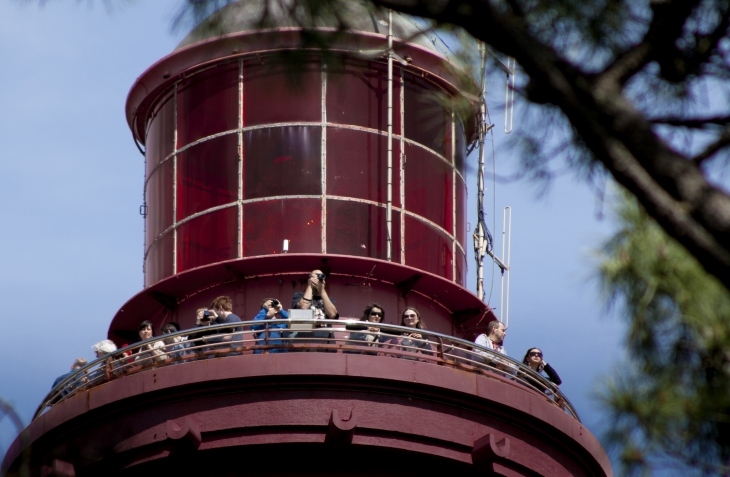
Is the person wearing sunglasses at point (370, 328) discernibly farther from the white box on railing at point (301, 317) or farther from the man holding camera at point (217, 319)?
the man holding camera at point (217, 319)

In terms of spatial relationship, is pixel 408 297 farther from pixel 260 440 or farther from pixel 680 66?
pixel 680 66

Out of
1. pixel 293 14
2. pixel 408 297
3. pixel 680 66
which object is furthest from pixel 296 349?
pixel 680 66

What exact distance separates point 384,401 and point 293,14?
557 cm

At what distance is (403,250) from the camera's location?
57.8 ft

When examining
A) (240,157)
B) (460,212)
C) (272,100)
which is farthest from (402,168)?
(240,157)

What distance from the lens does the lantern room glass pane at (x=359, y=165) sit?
17.7 meters

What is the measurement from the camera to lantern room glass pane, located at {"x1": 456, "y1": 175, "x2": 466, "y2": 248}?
18875 mm

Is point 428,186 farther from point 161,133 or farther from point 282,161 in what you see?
point 161,133

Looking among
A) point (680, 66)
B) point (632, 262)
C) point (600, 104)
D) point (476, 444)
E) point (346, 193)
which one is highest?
point (346, 193)

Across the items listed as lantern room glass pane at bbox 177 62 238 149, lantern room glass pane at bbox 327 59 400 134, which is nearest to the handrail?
lantern room glass pane at bbox 327 59 400 134

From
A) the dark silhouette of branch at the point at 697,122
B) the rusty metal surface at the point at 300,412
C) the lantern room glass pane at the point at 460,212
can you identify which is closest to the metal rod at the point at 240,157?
the lantern room glass pane at the point at 460,212

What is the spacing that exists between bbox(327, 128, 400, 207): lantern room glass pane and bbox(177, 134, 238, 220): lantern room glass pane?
1196mm

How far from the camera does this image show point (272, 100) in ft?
59.5

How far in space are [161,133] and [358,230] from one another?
3241mm
